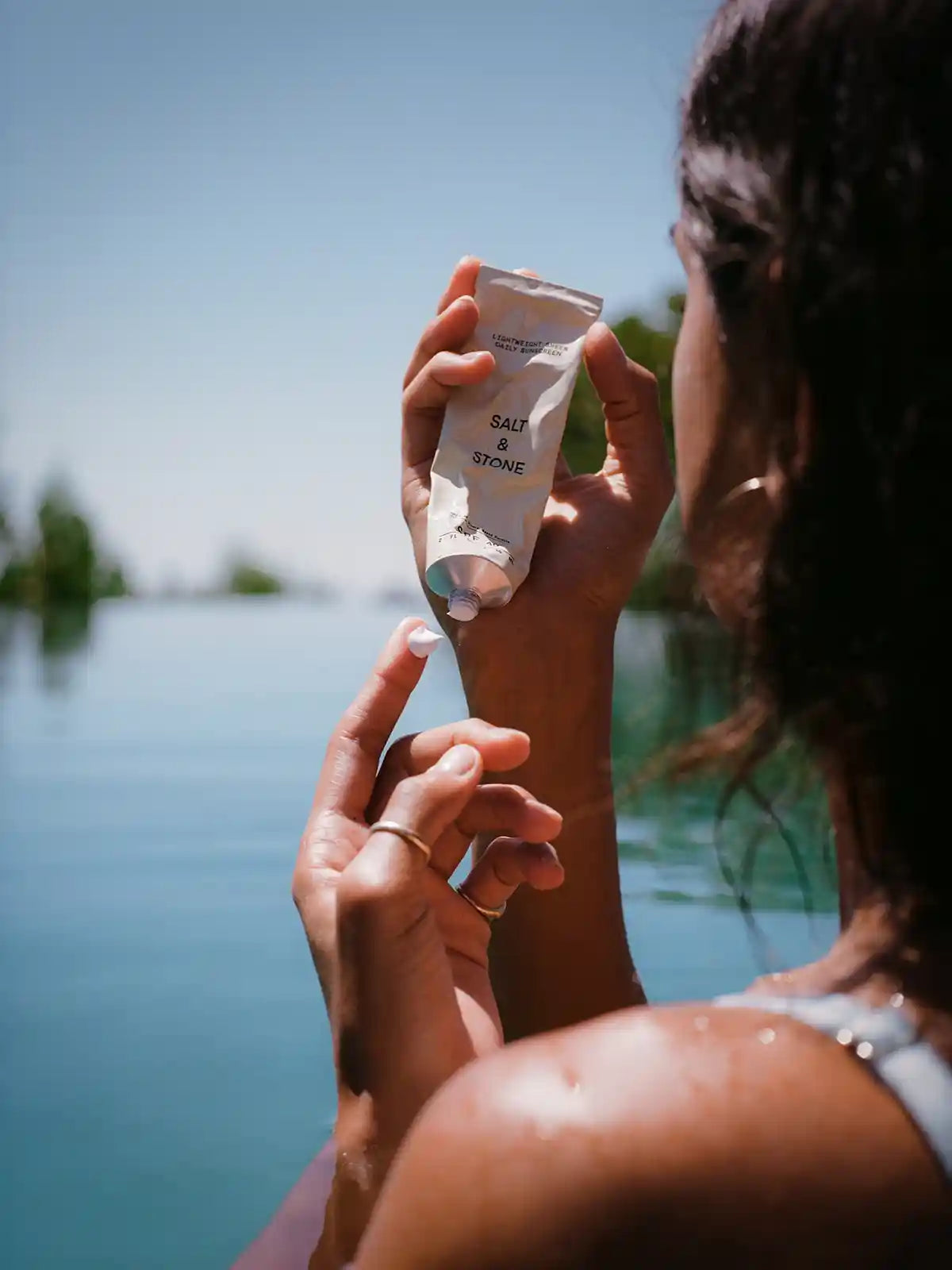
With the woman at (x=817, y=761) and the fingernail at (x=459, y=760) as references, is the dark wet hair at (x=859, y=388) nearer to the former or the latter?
the woman at (x=817, y=761)

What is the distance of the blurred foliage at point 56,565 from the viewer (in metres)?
20.4

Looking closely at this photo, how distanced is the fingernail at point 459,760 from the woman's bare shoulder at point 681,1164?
39 centimetres

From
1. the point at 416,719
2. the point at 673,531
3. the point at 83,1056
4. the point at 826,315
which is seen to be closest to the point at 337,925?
the point at 673,531

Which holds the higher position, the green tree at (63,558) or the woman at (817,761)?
the woman at (817,761)

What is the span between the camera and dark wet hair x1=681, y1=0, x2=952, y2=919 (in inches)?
23.0

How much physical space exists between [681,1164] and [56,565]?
73.6 ft

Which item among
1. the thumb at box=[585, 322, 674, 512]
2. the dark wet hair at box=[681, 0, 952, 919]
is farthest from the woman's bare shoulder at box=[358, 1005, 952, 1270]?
the thumb at box=[585, 322, 674, 512]

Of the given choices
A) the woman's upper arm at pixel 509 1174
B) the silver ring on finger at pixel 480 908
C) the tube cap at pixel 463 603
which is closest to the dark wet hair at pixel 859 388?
the woman's upper arm at pixel 509 1174

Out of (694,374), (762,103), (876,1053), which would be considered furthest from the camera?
(694,374)

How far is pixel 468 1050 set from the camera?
2.93 ft

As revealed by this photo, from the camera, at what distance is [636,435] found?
138cm

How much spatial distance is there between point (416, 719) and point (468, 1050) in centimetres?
493

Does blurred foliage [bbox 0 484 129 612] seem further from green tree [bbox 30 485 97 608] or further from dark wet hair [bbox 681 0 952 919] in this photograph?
dark wet hair [bbox 681 0 952 919]

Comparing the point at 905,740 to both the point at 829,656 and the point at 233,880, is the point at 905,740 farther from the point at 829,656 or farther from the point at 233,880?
the point at 233,880
